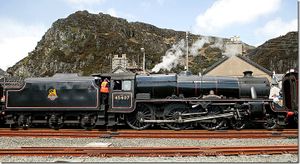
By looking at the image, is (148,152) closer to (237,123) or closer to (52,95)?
(237,123)

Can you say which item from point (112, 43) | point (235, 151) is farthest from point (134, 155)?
point (112, 43)

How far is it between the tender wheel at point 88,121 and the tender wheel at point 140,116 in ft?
4.97

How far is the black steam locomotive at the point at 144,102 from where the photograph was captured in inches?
582

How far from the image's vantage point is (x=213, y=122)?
48.3ft

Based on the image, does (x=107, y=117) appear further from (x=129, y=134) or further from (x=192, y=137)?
(x=192, y=137)

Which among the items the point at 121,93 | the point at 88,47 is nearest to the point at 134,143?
the point at 121,93

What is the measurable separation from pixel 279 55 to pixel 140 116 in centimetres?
11469

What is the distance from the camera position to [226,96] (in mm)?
15508

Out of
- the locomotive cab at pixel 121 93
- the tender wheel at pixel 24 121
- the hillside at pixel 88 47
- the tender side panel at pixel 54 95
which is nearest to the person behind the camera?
the locomotive cab at pixel 121 93

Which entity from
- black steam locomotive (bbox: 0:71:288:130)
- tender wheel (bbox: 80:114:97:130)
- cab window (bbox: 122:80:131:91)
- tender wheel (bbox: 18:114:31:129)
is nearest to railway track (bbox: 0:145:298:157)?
black steam locomotive (bbox: 0:71:288:130)

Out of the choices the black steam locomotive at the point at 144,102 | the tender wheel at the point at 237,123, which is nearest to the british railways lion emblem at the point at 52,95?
the black steam locomotive at the point at 144,102

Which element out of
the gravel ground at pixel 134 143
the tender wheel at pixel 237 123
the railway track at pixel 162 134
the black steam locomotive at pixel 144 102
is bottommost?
the gravel ground at pixel 134 143

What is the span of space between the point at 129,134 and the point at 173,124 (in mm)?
2535

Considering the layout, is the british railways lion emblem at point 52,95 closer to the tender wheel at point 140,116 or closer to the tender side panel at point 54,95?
the tender side panel at point 54,95
